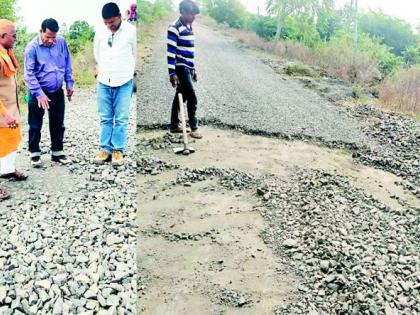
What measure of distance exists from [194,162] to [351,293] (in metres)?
2.37

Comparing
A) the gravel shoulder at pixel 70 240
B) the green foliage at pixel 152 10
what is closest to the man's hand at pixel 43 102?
the gravel shoulder at pixel 70 240

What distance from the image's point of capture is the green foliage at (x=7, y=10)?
12922mm

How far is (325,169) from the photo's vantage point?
190 inches

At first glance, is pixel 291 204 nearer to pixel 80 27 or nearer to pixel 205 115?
pixel 205 115

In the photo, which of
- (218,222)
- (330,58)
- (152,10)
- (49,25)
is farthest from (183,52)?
(152,10)

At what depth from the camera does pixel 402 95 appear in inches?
334

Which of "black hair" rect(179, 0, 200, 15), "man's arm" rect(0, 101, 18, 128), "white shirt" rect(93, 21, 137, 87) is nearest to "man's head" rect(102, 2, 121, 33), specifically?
"white shirt" rect(93, 21, 137, 87)

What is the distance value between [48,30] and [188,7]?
1509mm

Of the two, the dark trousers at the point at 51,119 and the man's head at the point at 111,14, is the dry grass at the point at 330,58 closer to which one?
the man's head at the point at 111,14

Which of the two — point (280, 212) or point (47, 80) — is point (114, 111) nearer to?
point (47, 80)

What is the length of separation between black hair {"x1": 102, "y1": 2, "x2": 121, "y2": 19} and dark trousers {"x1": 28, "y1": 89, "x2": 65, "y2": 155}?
0.85 m

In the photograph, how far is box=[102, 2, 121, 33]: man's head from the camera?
3.91m

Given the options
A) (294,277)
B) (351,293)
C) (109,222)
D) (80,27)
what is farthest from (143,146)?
(80,27)

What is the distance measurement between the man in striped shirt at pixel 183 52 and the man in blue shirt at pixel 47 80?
1.12 m
